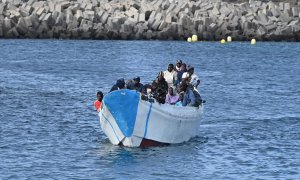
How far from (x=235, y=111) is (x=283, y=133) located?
7487mm

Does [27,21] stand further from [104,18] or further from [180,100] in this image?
[180,100]

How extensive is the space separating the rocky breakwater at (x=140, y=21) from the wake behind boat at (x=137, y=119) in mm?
58289

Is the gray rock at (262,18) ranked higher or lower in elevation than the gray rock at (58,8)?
lower

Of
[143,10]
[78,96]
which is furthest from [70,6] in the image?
[78,96]

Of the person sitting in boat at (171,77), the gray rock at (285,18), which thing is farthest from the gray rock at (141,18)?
the person sitting in boat at (171,77)

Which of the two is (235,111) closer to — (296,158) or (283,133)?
(283,133)

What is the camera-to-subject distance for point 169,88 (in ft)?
120

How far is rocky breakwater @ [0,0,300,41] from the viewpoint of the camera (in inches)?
A: 3703

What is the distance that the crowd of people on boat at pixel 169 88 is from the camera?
1396 inches

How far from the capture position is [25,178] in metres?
31.9

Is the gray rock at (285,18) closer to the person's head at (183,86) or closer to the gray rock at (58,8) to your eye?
the gray rock at (58,8)

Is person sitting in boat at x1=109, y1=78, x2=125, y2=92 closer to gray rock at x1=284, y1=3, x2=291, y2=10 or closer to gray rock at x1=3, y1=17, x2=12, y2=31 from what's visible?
gray rock at x1=3, y1=17, x2=12, y2=31

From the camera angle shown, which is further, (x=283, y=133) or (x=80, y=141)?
(x=283, y=133)

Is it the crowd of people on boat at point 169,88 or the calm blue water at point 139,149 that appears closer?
the calm blue water at point 139,149
